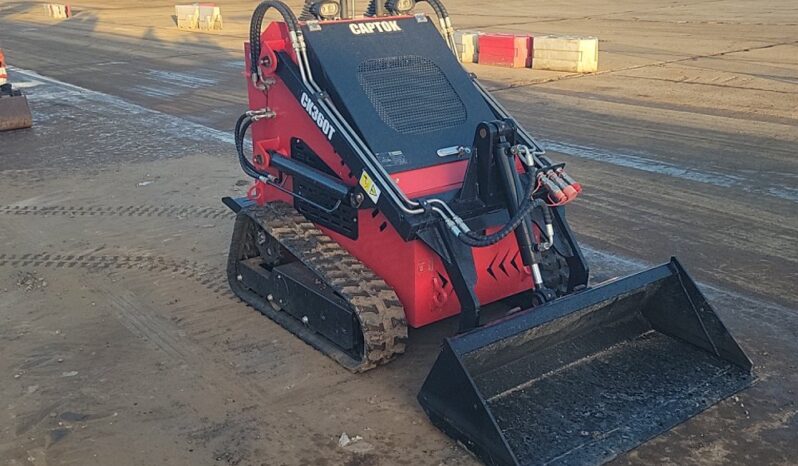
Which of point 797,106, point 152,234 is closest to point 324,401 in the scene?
point 152,234

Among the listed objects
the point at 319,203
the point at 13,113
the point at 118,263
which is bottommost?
the point at 118,263

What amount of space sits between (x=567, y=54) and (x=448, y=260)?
479 inches

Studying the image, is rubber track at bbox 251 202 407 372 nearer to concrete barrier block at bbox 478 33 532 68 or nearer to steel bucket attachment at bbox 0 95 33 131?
steel bucket attachment at bbox 0 95 33 131

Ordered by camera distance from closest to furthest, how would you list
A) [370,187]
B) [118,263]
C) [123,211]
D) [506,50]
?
[370,187] → [118,263] → [123,211] → [506,50]

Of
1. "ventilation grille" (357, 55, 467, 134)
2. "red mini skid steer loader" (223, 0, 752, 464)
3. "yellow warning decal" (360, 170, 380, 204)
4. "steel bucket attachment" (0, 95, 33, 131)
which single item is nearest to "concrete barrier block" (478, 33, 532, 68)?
"steel bucket attachment" (0, 95, 33, 131)

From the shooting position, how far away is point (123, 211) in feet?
26.6

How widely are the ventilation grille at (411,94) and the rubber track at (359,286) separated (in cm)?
85

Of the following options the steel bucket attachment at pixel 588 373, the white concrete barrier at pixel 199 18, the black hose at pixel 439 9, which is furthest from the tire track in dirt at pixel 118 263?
the white concrete barrier at pixel 199 18

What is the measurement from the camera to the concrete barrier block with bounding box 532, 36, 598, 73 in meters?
15.8

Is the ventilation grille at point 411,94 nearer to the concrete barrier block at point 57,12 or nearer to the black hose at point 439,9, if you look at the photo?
the black hose at point 439,9

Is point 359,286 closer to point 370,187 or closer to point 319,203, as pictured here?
point 370,187

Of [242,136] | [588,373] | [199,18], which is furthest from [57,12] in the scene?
[588,373]

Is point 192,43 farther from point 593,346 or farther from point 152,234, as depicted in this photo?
point 593,346

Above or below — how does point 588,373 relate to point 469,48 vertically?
below
